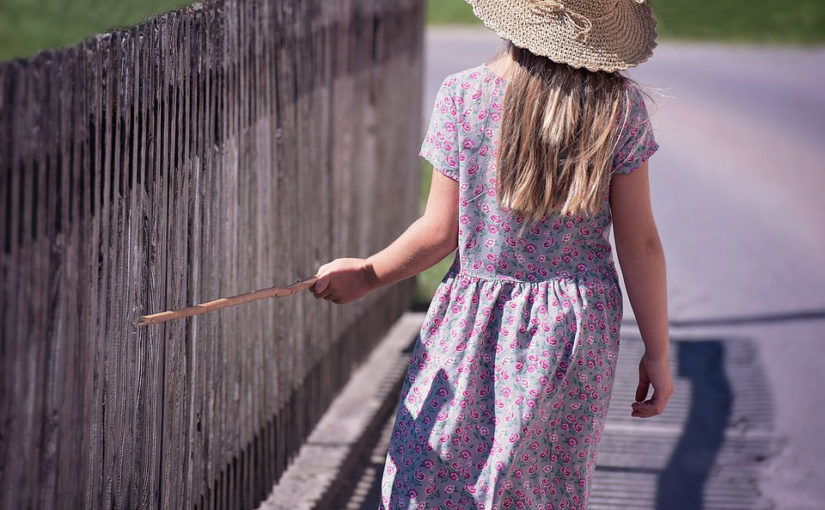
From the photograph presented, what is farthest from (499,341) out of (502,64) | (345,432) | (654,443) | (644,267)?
(654,443)

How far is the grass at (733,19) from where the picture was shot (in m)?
19.1

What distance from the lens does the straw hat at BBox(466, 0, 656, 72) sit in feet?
8.21

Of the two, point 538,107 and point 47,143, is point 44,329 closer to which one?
point 47,143

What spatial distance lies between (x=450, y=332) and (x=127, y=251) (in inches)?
29.6

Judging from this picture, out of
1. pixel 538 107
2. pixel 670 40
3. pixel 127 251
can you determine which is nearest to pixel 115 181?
pixel 127 251

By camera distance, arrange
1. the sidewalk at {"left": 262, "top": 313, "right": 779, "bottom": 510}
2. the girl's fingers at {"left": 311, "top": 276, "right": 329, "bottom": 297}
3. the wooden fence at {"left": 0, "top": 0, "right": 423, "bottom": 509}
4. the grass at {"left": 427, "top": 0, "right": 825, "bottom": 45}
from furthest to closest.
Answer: the grass at {"left": 427, "top": 0, "right": 825, "bottom": 45} < the sidewalk at {"left": 262, "top": 313, "right": 779, "bottom": 510} < the girl's fingers at {"left": 311, "top": 276, "right": 329, "bottom": 297} < the wooden fence at {"left": 0, "top": 0, "right": 423, "bottom": 509}

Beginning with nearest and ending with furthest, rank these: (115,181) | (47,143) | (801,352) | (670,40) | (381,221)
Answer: (47,143), (115,181), (381,221), (801,352), (670,40)

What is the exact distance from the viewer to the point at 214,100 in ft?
10.2

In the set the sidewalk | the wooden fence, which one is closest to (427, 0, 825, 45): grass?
the sidewalk

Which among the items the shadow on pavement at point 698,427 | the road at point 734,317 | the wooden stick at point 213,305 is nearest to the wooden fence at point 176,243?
the wooden stick at point 213,305

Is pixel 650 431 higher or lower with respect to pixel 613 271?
lower

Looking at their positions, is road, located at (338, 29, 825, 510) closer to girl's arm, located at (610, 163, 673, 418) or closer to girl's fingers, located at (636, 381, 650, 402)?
girl's arm, located at (610, 163, 673, 418)

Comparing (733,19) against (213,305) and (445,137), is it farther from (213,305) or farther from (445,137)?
(213,305)

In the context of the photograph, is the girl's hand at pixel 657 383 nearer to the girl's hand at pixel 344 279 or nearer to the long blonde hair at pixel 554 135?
the long blonde hair at pixel 554 135
